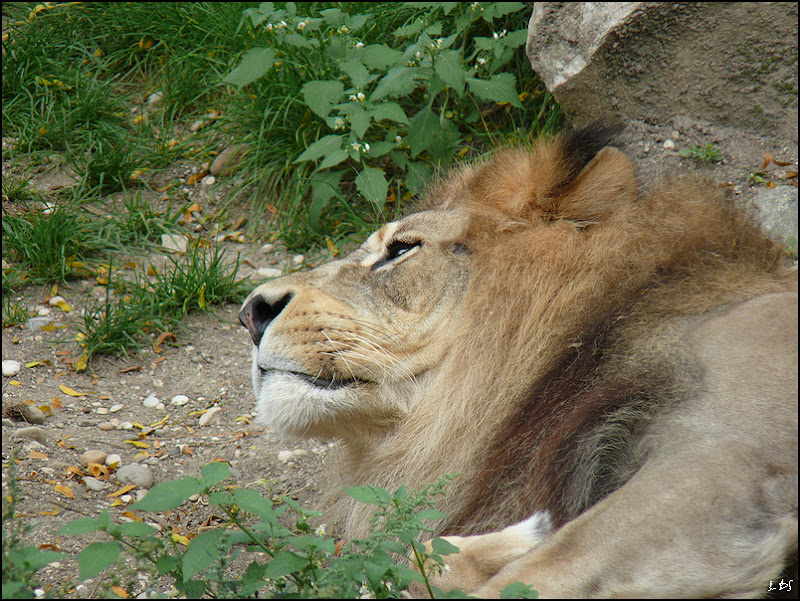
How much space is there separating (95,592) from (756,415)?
212 cm

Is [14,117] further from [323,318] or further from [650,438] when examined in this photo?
[650,438]

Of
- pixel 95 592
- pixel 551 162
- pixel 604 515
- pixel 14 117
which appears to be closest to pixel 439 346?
pixel 551 162

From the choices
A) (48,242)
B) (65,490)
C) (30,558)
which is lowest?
(65,490)

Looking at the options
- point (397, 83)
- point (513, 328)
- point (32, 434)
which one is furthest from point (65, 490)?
point (397, 83)

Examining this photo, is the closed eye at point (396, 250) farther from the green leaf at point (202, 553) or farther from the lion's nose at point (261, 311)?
the green leaf at point (202, 553)

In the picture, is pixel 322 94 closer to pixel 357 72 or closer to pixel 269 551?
pixel 357 72

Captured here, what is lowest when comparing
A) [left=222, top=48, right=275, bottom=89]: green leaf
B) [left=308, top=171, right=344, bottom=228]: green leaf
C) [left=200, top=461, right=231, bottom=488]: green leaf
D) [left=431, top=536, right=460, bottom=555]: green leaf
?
[left=308, top=171, right=344, bottom=228]: green leaf

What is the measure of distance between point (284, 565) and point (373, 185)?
3.19 meters

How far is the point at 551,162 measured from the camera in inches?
114

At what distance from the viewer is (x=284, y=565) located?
1905mm

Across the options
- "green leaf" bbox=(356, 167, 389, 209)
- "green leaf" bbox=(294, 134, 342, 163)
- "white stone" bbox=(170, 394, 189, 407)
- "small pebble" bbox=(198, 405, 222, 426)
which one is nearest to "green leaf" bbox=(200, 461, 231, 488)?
"small pebble" bbox=(198, 405, 222, 426)

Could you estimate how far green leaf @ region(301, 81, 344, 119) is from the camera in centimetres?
482

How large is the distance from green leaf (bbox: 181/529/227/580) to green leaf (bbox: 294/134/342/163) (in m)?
3.20

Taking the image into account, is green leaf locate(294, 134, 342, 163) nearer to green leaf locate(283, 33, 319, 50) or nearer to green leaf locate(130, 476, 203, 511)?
green leaf locate(283, 33, 319, 50)
